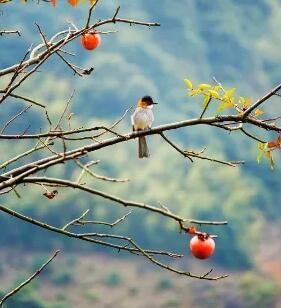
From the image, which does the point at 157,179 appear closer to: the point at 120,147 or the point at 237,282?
the point at 120,147

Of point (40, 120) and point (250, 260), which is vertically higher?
point (40, 120)

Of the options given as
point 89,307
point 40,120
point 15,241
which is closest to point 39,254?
point 15,241

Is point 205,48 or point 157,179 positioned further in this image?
point 205,48

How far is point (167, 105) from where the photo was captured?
1224 inches

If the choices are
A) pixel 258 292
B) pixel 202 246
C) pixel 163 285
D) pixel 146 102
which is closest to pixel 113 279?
pixel 163 285

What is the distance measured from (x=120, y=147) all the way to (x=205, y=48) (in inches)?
319

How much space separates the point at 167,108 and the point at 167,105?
399 mm

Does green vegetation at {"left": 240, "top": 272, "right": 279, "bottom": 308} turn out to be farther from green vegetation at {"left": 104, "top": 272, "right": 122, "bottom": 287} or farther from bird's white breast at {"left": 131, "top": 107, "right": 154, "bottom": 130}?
bird's white breast at {"left": 131, "top": 107, "right": 154, "bottom": 130}

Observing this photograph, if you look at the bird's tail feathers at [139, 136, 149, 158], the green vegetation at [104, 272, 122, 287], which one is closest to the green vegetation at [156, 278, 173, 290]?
the green vegetation at [104, 272, 122, 287]

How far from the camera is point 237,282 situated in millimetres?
23281

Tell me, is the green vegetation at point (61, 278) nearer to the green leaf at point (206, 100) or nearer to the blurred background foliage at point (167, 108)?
the blurred background foliage at point (167, 108)

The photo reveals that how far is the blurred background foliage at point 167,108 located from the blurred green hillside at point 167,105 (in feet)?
0.14

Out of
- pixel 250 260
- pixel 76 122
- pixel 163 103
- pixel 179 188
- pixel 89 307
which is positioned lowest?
pixel 89 307

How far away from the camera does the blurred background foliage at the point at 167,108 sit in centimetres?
2439
